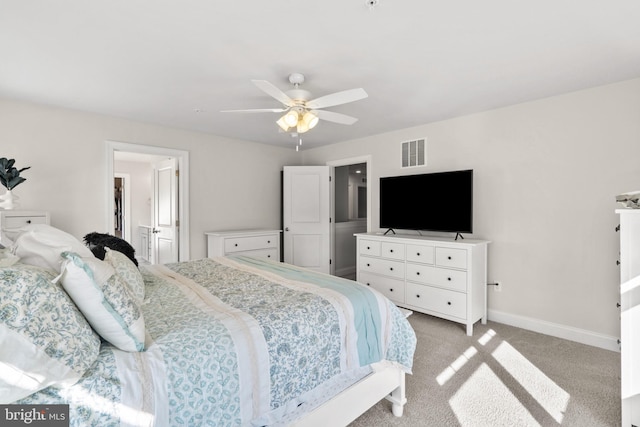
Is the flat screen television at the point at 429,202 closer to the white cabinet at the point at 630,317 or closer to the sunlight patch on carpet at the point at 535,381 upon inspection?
the sunlight patch on carpet at the point at 535,381

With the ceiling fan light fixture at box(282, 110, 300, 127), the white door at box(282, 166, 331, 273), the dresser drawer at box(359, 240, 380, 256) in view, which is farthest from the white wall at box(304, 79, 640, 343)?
the ceiling fan light fixture at box(282, 110, 300, 127)

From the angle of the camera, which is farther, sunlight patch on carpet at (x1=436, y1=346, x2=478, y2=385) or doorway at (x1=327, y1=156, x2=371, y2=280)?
doorway at (x1=327, y1=156, x2=371, y2=280)

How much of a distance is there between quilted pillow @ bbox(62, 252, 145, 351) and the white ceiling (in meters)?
1.38

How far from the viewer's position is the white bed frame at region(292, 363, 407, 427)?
152 cm

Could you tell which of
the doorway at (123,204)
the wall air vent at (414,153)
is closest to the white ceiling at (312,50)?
the wall air vent at (414,153)

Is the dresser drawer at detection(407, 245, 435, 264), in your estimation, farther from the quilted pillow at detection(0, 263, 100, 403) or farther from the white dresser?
the quilted pillow at detection(0, 263, 100, 403)

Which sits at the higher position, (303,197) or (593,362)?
(303,197)

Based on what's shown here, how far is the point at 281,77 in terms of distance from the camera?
7.94 ft

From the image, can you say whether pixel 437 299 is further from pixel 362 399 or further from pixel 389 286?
pixel 362 399

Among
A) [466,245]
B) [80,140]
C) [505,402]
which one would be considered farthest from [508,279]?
[80,140]

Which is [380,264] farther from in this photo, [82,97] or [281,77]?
[82,97]

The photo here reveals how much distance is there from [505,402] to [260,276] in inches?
71.1

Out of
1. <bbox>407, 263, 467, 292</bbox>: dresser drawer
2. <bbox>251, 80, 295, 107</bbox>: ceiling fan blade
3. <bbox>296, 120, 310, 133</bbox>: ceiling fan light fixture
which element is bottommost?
<bbox>407, 263, 467, 292</bbox>: dresser drawer

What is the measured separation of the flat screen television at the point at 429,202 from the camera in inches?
130
